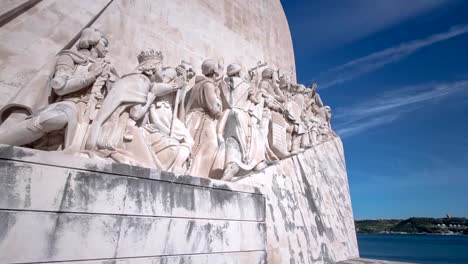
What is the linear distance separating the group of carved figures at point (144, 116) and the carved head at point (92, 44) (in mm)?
10

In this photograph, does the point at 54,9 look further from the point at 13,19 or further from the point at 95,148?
the point at 95,148

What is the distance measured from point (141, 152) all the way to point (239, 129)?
67.6 inches

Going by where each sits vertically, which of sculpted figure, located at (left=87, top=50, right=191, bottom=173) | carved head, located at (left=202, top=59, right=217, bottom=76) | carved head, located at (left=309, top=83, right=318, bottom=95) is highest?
carved head, located at (left=309, top=83, right=318, bottom=95)

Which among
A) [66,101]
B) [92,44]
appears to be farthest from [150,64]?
[66,101]

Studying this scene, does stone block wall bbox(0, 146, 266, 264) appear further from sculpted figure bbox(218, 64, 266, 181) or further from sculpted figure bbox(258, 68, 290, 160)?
sculpted figure bbox(258, 68, 290, 160)

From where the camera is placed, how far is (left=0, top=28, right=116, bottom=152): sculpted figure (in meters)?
2.36

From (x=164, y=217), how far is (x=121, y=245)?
1.31 feet

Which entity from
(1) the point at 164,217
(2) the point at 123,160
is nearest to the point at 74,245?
(1) the point at 164,217

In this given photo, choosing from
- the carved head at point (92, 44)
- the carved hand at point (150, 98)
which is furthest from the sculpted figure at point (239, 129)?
the carved head at point (92, 44)

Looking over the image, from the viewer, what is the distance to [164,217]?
2.42 m

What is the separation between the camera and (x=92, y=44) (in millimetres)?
3160

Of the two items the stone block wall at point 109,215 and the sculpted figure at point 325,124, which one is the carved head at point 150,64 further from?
the sculpted figure at point 325,124

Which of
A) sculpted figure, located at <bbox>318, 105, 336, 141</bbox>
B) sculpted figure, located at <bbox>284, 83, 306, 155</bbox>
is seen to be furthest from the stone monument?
sculpted figure, located at <bbox>318, 105, 336, 141</bbox>

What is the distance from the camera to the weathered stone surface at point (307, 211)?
396 centimetres
